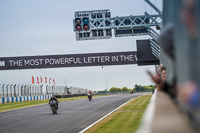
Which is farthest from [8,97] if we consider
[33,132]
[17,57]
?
[33,132]

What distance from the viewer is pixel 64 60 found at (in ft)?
118

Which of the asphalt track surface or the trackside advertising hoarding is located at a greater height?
the trackside advertising hoarding

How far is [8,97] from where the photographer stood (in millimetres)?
39938

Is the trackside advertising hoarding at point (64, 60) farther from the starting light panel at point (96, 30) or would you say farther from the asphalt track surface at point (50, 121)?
the asphalt track surface at point (50, 121)

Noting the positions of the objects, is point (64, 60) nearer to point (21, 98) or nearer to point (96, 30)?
point (96, 30)

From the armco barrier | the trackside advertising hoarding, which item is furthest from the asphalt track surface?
the armco barrier

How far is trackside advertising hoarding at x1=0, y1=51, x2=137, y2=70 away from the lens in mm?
35156

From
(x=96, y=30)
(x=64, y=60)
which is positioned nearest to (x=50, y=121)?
(x=96, y=30)

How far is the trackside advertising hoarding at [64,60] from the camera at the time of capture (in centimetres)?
3516

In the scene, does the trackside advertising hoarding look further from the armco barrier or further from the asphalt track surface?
the asphalt track surface

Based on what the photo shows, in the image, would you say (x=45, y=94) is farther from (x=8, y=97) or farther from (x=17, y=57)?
→ (x=17, y=57)

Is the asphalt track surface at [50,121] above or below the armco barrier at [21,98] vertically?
below

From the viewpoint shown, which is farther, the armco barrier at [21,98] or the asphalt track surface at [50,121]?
the armco barrier at [21,98]

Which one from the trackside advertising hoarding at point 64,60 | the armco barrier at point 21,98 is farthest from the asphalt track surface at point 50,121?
the armco barrier at point 21,98
